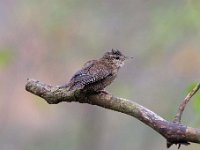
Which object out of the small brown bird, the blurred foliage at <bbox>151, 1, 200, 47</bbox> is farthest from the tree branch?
the blurred foliage at <bbox>151, 1, 200, 47</bbox>

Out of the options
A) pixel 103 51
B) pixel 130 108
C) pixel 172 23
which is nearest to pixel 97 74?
pixel 130 108

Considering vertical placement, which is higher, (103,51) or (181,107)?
(103,51)

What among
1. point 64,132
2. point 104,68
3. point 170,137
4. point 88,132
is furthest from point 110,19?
point 170,137

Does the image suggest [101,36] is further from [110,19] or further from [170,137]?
[170,137]

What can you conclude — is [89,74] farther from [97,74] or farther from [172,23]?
[172,23]

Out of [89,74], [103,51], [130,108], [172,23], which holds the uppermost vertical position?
[172,23]

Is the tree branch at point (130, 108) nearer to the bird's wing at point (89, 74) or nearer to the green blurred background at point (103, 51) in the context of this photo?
the bird's wing at point (89, 74)

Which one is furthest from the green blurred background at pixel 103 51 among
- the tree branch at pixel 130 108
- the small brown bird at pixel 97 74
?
the tree branch at pixel 130 108
